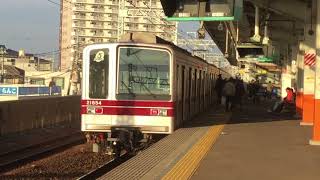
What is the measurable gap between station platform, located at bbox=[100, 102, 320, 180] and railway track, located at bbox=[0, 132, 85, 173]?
12.1 feet

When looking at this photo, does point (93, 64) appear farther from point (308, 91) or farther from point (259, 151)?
point (308, 91)

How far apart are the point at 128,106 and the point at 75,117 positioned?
34.7 feet

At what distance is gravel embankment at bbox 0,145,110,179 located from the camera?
43.0ft

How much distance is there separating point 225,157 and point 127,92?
3554 millimetres

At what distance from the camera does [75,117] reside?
2442 centimetres

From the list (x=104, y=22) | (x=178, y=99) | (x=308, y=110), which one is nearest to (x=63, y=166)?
(x=178, y=99)

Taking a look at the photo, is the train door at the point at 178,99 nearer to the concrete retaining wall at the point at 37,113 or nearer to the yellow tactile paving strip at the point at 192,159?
the yellow tactile paving strip at the point at 192,159

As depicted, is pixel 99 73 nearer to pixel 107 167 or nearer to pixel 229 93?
pixel 107 167

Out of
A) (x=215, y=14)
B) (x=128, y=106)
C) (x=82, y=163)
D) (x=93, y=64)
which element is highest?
(x=215, y=14)

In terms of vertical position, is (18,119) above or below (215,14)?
below

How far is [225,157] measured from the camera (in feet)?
37.8

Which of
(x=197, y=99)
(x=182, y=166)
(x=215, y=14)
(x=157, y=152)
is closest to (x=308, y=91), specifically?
(x=197, y=99)

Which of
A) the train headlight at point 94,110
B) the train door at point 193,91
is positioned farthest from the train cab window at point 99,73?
the train door at point 193,91

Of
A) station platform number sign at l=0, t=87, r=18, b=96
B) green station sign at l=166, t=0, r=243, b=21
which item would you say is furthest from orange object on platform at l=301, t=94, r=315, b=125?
station platform number sign at l=0, t=87, r=18, b=96
